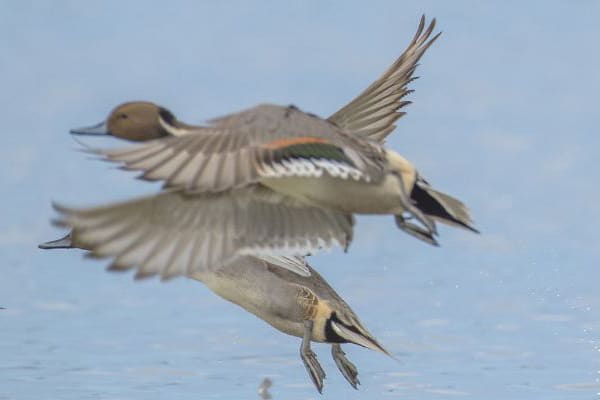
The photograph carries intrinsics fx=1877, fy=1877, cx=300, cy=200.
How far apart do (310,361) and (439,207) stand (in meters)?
1.36

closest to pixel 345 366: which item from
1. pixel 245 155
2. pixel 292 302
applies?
pixel 292 302

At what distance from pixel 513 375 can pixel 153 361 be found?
1488mm

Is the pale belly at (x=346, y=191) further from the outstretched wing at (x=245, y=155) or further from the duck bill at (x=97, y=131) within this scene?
the duck bill at (x=97, y=131)

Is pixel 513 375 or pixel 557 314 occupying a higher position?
pixel 557 314

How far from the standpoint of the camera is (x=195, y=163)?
18.1 ft

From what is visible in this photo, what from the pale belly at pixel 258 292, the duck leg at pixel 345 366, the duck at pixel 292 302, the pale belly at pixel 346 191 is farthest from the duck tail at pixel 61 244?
the pale belly at pixel 346 191

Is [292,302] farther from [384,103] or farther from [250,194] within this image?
[250,194]

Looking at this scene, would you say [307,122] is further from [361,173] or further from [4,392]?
[4,392]

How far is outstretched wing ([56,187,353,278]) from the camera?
5.60 meters

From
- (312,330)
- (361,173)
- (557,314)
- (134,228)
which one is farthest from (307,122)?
(557,314)

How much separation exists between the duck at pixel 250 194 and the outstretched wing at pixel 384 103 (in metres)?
0.75

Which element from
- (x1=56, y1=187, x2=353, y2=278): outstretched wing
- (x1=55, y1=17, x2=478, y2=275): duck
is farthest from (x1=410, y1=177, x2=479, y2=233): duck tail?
A: (x1=56, y1=187, x2=353, y2=278): outstretched wing

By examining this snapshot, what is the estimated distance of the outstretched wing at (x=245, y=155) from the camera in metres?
5.47

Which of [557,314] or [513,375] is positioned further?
[557,314]
